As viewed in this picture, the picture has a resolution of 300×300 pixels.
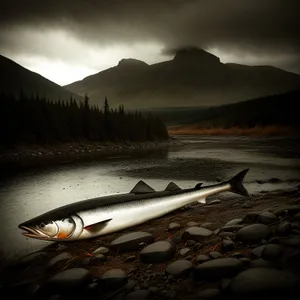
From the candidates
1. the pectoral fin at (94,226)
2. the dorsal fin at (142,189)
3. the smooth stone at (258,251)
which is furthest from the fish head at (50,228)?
the smooth stone at (258,251)

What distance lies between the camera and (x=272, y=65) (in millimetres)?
3041

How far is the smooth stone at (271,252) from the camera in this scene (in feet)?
5.84

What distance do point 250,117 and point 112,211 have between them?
2146 millimetres

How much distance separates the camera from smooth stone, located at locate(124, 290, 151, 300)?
5.80 ft

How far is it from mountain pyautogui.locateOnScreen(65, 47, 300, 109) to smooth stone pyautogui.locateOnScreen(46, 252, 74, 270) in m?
1.88

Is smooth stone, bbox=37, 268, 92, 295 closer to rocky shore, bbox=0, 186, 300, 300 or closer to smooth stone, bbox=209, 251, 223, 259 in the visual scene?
rocky shore, bbox=0, 186, 300, 300

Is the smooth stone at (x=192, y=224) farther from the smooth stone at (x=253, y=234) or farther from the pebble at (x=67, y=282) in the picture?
the pebble at (x=67, y=282)

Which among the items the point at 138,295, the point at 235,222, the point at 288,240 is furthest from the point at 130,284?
the point at 288,240

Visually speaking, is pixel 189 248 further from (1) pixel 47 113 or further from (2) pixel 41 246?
(1) pixel 47 113

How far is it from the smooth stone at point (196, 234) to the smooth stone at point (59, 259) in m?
1.02

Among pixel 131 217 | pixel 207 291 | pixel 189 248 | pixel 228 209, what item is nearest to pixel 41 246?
pixel 131 217

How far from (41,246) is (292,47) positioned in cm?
346

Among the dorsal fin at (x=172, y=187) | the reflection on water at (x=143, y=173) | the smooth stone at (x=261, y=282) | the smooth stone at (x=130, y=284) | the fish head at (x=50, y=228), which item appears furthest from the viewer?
the dorsal fin at (x=172, y=187)

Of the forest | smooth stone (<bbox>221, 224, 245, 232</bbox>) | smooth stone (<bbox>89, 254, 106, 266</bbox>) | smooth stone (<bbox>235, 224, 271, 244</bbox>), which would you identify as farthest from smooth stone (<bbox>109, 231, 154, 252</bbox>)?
the forest
